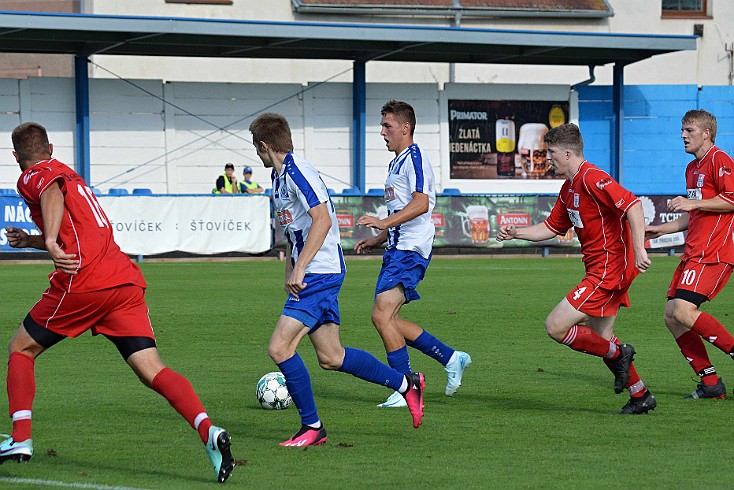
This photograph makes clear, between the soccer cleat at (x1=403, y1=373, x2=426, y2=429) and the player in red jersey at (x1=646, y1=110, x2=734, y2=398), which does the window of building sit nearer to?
the player in red jersey at (x1=646, y1=110, x2=734, y2=398)

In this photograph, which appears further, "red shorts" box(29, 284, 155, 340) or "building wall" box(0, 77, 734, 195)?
"building wall" box(0, 77, 734, 195)

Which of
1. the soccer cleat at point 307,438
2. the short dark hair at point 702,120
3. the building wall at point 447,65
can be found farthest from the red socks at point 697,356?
the building wall at point 447,65

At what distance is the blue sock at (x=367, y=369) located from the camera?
7305 mm

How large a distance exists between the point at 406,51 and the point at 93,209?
87.8 ft

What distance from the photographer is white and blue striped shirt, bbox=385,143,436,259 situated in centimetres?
873

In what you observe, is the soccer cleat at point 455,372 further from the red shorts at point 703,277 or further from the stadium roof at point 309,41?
the stadium roof at point 309,41

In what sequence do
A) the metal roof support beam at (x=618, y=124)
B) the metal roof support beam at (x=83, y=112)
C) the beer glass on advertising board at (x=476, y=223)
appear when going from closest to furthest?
the beer glass on advertising board at (x=476, y=223) < the metal roof support beam at (x=83, y=112) < the metal roof support beam at (x=618, y=124)

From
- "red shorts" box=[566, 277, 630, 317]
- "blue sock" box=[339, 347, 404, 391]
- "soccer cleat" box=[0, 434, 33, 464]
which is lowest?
"soccer cleat" box=[0, 434, 33, 464]

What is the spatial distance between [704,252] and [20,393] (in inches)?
190

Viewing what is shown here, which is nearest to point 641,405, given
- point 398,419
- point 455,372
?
point 455,372

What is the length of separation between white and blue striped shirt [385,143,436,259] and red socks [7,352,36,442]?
10.1ft

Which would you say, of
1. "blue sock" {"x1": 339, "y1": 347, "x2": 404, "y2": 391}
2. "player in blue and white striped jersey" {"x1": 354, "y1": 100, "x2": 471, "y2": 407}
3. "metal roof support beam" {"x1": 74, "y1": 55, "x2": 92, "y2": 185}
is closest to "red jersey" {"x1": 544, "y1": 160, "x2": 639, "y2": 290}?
"player in blue and white striped jersey" {"x1": 354, "y1": 100, "x2": 471, "y2": 407}

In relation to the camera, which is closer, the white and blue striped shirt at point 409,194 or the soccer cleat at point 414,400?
the soccer cleat at point 414,400

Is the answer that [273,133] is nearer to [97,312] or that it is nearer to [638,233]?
[97,312]
